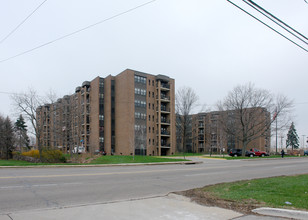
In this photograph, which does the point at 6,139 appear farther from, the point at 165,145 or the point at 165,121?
the point at 165,121

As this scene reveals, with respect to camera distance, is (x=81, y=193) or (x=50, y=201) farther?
(x=81, y=193)

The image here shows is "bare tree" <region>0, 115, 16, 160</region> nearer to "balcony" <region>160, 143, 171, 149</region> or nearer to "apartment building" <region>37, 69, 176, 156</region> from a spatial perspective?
"apartment building" <region>37, 69, 176, 156</region>

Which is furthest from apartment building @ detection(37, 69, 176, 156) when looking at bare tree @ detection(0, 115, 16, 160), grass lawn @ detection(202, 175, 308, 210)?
grass lawn @ detection(202, 175, 308, 210)

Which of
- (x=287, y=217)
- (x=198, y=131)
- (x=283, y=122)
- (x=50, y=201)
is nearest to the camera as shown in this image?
(x=287, y=217)

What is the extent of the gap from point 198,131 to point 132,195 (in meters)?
87.0

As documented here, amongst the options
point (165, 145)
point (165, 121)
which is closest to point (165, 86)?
point (165, 121)

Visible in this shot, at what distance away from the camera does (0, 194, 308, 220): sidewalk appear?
5996mm

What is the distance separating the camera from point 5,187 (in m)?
9.86

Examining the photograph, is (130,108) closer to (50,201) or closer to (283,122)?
(283,122)

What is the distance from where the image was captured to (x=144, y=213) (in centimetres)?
646

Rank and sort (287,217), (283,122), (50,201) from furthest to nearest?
1. (283,122)
2. (50,201)
3. (287,217)

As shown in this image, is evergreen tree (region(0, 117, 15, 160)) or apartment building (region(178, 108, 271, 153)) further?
apartment building (region(178, 108, 271, 153))

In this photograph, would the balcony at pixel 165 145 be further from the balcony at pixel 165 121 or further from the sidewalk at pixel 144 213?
the sidewalk at pixel 144 213

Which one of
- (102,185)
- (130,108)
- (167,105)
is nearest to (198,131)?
(167,105)
